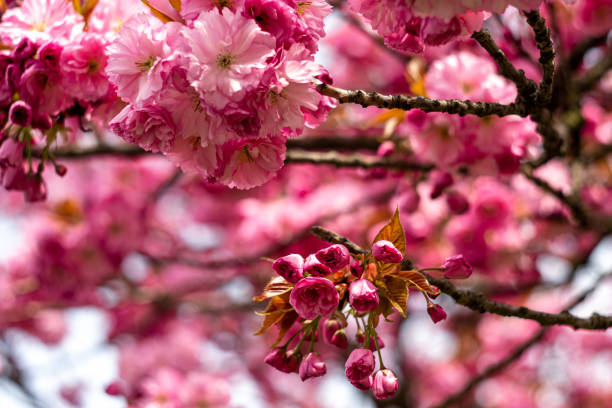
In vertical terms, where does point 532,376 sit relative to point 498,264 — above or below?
below

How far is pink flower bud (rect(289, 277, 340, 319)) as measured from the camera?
1000 millimetres

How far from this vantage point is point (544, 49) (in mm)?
1075

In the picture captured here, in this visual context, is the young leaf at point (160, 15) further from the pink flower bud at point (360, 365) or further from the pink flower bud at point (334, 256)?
the pink flower bud at point (360, 365)

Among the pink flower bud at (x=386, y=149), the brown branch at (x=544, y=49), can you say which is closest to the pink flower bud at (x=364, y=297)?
the brown branch at (x=544, y=49)

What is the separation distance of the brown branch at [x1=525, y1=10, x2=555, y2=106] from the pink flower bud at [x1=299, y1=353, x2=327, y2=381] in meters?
0.70

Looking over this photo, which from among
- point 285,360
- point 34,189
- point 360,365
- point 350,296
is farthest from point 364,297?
point 34,189

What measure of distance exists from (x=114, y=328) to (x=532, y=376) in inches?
150

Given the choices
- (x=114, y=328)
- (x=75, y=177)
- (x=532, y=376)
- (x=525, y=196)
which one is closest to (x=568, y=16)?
(x=525, y=196)

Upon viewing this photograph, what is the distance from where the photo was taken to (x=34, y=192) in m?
1.52

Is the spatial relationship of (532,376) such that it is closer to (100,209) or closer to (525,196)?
(525,196)

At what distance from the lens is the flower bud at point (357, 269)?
1083mm

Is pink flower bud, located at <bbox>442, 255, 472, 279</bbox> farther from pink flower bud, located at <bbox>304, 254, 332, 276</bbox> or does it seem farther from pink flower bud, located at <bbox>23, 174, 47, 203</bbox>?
pink flower bud, located at <bbox>23, 174, 47, 203</bbox>

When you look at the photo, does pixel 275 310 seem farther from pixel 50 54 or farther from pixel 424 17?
pixel 50 54

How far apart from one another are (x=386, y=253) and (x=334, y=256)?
0.09 metres
